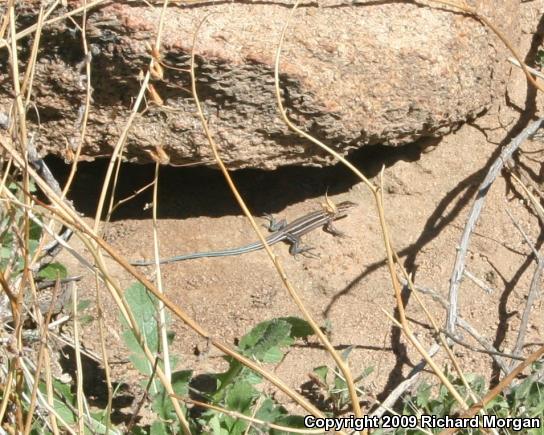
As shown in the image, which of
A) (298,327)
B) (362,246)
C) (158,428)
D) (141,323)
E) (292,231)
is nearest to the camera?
(158,428)

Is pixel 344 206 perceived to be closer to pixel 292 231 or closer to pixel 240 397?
pixel 292 231

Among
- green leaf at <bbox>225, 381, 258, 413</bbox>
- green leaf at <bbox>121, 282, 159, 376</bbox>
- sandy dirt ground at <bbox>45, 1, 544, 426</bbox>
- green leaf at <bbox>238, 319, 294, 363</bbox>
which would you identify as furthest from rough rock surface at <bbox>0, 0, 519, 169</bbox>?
green leaf at <bbox>225, 381, 258, 413</bbox>

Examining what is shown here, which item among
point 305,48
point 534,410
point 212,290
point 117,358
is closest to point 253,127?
point 305,48

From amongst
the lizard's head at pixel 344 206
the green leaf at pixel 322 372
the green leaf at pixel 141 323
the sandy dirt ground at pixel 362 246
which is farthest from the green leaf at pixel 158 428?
the lizard's head at pixel 344 206

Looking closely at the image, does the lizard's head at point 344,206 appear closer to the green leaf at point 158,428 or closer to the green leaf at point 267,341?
the green leaf at point 267,341

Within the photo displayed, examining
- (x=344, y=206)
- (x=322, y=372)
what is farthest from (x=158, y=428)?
(x=344, y=206)
